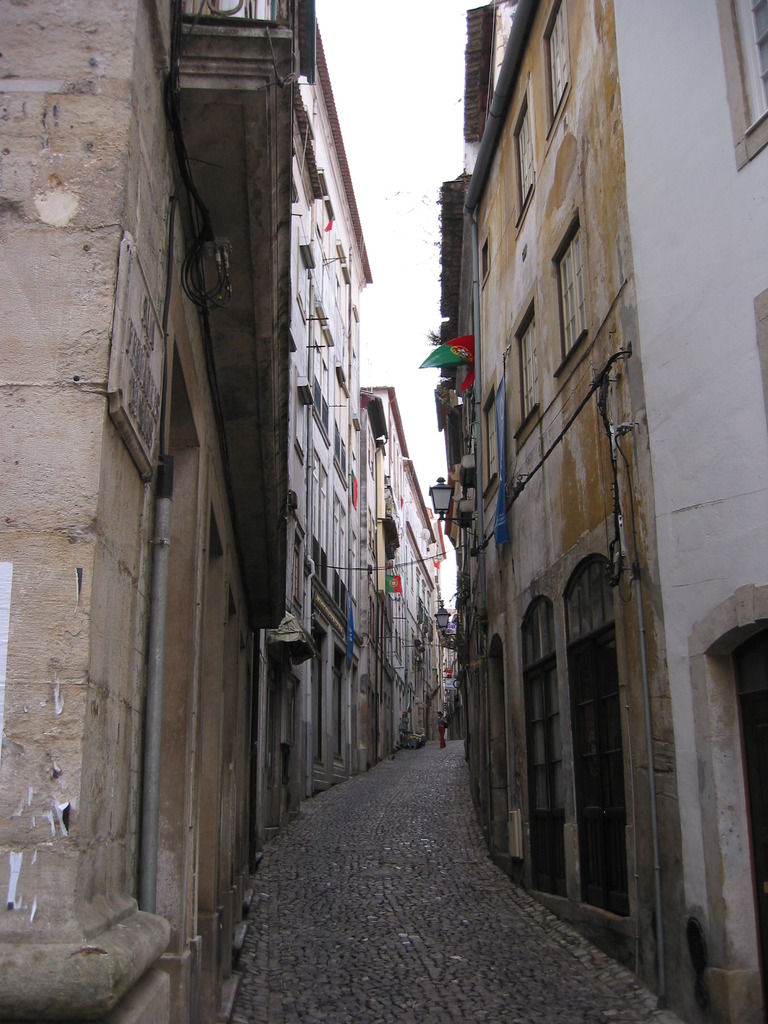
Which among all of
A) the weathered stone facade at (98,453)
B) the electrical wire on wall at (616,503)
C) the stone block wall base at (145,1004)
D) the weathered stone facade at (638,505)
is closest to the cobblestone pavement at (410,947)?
the weathered stone facade at (638,505)

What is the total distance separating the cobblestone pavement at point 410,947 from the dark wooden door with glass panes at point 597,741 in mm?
571

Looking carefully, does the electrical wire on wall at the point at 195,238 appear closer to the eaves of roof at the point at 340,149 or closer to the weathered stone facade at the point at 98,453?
the weathered stone facade at the point at 98,453

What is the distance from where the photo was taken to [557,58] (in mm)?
10609

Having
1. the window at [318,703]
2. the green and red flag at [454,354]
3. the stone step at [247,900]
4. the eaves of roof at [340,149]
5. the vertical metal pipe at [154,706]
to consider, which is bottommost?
the stone step at [247,900]

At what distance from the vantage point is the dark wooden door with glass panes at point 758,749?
5.65m

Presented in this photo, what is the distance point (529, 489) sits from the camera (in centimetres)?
1127

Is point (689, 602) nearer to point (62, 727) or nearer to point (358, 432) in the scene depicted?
point (62, 727)

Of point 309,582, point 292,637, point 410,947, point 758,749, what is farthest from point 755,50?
point 309,582

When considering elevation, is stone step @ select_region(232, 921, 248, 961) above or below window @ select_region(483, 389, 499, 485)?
below

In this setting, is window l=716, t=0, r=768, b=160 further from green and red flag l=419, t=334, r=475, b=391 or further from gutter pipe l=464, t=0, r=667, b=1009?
green and red flag l=419, t=334, r=475, b=391

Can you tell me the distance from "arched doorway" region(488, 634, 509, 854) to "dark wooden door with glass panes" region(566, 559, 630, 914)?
3.55m

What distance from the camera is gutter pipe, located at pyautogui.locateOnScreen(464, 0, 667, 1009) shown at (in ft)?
21.7

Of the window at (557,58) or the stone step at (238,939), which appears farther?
the window at (557,58)

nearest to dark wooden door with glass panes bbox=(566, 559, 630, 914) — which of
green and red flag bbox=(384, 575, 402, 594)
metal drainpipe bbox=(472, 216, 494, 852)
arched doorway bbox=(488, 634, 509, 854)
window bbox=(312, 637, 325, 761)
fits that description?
arched doorway bbox=(488, 634, 509, 854)
